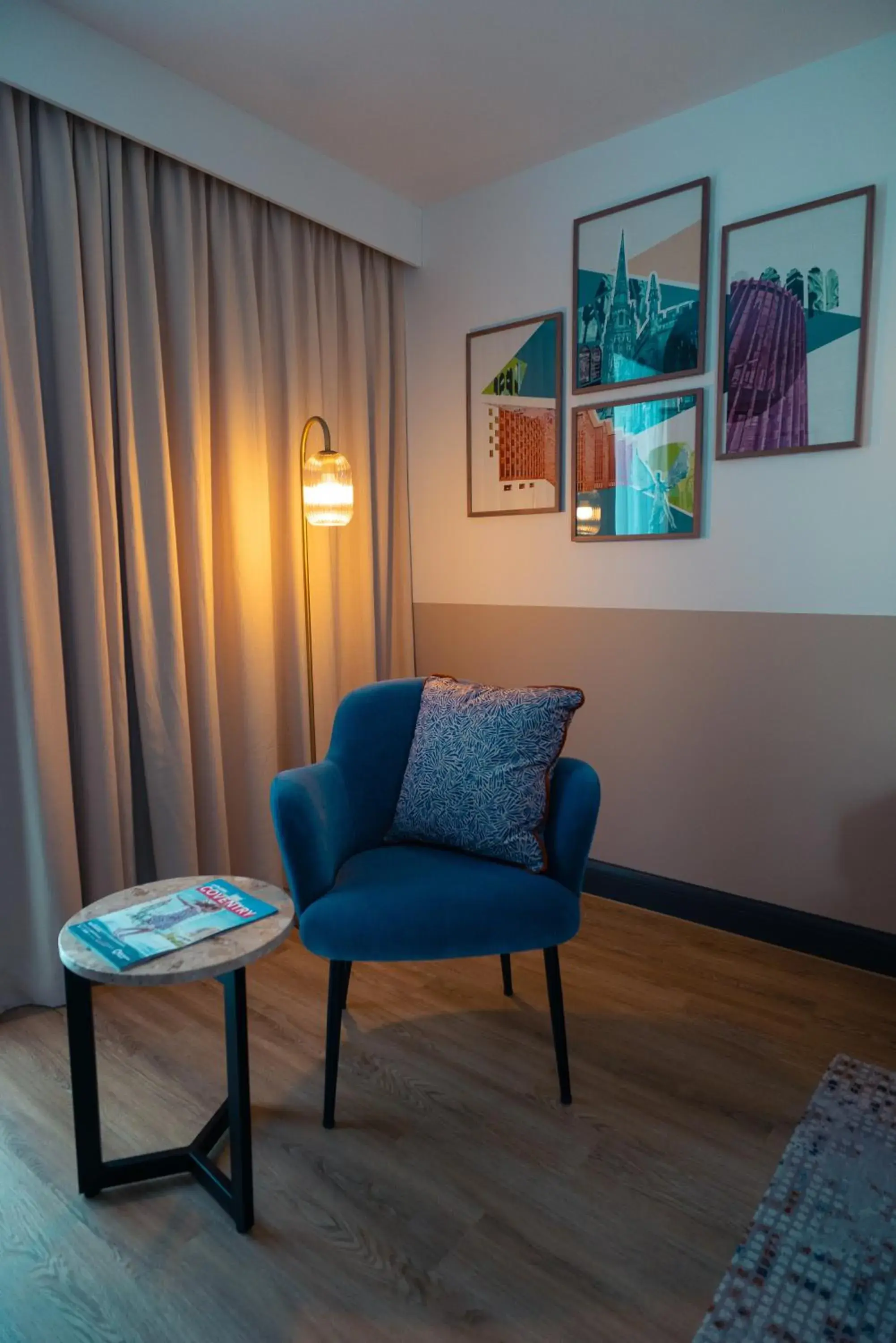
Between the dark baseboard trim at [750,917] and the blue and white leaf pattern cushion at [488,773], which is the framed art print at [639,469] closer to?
the blue and white leaf pattern cushion at [488,773]

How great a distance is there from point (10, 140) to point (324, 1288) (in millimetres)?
2557

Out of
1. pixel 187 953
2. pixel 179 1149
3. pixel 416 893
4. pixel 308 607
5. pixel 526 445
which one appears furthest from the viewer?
pixel 526 445

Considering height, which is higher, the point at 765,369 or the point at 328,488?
the point at 765,369

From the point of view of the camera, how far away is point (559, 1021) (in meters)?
1.73

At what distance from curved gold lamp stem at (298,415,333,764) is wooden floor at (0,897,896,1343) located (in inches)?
30.1

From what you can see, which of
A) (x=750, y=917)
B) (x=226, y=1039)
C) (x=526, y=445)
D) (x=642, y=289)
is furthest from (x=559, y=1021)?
(x=642, y=289)

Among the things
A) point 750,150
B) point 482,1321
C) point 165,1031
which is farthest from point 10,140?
point 482,1321

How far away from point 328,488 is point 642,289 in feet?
3.96

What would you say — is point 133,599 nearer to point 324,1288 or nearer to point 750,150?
point 324,1288

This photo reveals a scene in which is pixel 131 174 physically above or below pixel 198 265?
above

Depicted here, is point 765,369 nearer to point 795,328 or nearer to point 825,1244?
point 795,328

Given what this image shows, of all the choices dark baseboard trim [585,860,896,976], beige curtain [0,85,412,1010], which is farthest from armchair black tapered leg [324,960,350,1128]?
dark baseboard trim [585,860,896,976]

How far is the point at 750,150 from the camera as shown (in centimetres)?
234

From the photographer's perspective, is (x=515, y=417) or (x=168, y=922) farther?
(x=515, y=417)
